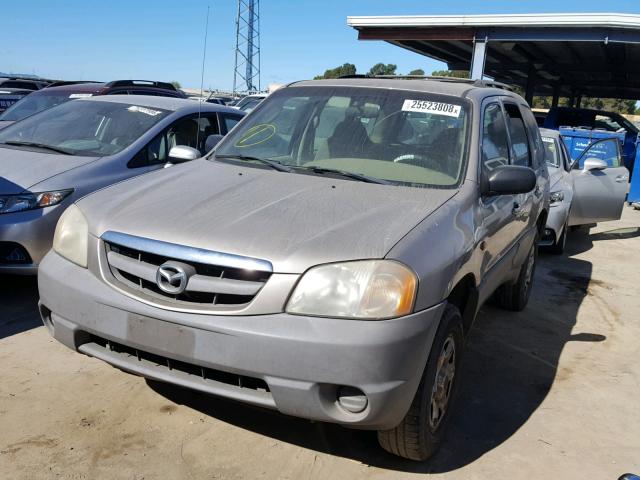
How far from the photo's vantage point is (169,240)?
262 cm

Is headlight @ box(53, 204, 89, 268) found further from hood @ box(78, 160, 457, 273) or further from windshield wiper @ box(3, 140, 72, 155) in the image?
windshield wiper @ box(3, 140, 72, 155)

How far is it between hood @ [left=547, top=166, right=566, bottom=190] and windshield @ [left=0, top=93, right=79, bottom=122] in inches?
243

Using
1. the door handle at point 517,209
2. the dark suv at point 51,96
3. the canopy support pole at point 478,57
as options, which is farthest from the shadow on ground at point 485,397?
the canopy support pole at point 478,57

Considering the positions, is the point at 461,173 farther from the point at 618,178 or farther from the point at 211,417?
the point at 618,178

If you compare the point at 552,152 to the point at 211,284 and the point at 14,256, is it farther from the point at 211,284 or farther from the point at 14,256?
the point at 211,284

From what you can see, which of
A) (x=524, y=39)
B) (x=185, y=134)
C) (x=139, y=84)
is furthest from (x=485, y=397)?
(x=524, y=39)

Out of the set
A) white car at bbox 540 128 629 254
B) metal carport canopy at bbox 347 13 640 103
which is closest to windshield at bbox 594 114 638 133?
metal carport canopy at bbox 347 13 640 103

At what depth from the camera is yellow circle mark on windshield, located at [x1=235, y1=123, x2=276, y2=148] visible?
393 centimetres

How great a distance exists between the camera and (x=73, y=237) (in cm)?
298

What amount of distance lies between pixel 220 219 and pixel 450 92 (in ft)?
5.96

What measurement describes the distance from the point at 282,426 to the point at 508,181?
175 centimetres

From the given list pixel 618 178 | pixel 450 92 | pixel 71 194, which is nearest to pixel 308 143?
pixel 450 92

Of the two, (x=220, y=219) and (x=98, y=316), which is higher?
(x=220, y=219)

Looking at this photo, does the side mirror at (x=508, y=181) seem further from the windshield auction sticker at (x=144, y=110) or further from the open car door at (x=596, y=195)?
the open car door at (x=596, y=195)
